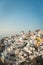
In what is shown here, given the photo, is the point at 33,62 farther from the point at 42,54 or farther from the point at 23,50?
the point at 23,50

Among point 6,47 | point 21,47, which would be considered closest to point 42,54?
point 21,47

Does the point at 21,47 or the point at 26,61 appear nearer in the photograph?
the point at 26,61

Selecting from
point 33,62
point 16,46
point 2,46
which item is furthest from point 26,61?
point 2,46

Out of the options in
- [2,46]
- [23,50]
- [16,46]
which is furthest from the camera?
[2,46]

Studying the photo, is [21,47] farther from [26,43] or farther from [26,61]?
[26,61]

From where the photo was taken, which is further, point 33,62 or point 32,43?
point 32,43

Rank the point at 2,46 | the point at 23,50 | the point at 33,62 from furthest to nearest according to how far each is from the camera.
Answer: the point at 2,46 → the point at 23,50 → the point at 33,62
